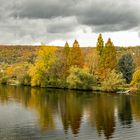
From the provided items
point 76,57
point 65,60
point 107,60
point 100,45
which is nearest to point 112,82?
point 107,60

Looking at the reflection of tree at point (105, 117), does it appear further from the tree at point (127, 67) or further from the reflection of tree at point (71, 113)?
the tree at point (127, 67)

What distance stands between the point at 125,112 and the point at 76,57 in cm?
5423

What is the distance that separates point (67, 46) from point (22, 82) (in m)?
22.0

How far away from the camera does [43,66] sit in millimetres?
111312

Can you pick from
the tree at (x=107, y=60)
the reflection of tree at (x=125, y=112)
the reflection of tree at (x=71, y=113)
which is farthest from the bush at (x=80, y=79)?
the reflection of tree at (x=125, y=112)

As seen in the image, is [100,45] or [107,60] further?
[100,45]

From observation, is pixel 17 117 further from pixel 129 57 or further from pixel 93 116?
pixel 129 57

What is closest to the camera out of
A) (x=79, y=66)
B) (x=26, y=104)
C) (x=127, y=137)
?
(x=127, y=137)

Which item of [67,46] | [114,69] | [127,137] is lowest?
[127,137]

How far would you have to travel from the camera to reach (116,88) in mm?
93438

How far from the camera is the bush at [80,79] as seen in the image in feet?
321

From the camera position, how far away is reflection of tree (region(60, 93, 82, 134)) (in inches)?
1787

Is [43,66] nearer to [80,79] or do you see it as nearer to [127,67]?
[80,79]

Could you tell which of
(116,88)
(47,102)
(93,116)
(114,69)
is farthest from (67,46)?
(93,116)
